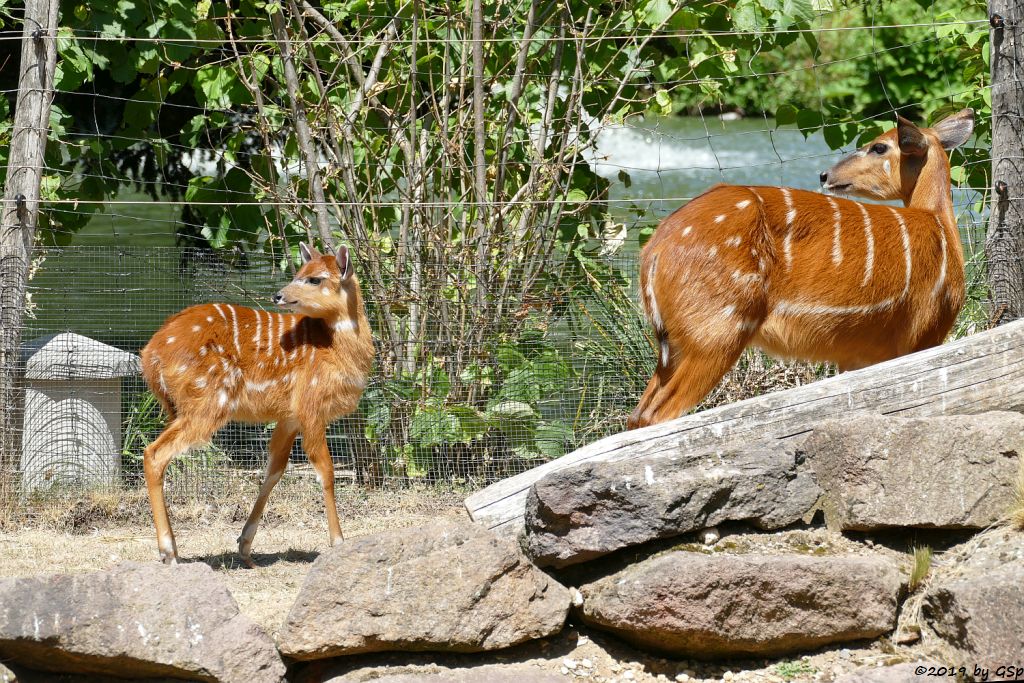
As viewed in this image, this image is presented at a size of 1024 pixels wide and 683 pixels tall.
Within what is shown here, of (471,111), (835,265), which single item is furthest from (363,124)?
(835,265)

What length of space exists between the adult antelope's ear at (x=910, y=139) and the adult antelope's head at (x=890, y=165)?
1 cm

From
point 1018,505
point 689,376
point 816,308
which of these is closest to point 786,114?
point 816,308

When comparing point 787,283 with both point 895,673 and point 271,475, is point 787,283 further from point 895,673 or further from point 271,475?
point 271,475

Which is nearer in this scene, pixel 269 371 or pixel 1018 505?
pixel 1018 505

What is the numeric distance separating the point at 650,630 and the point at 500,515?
835mm

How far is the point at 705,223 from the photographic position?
191 inches

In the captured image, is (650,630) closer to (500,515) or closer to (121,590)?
(500,515)

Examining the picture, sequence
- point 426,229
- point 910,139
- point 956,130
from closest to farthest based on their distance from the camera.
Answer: point 910,139 < point 956,130 < point 426,229

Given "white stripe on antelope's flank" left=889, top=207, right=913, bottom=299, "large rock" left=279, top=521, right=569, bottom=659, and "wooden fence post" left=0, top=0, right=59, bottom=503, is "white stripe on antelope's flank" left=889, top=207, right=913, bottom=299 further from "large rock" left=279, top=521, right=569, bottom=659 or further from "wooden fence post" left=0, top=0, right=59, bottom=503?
"wooden fence post" left=0, top=0, right=59, bottom=503

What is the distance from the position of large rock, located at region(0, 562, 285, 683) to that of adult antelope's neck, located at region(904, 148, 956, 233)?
361cm

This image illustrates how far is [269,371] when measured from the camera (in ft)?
17.6

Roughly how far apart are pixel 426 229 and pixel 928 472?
3.66m

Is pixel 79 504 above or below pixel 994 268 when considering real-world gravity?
below

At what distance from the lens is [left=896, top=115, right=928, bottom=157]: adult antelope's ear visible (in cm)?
541
